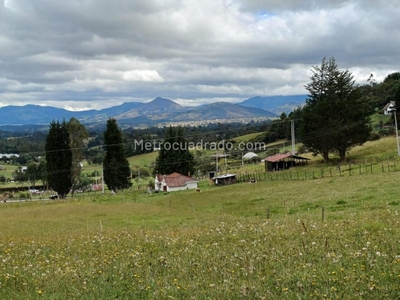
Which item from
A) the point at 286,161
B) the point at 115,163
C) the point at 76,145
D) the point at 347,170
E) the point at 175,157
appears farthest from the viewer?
the point at 175,157

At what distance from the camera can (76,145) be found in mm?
73125

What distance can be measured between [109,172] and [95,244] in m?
→ 62.5

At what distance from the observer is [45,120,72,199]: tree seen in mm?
68188

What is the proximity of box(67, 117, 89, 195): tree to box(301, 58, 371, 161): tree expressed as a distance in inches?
1524

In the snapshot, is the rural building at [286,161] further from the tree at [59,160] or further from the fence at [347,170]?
the tree at [59,160]

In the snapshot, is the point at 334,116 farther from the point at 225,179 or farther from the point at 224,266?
the point at 224,266

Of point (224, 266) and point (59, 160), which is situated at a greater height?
point (59, 160)

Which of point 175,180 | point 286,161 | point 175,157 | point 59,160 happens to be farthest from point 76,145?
point 286,161

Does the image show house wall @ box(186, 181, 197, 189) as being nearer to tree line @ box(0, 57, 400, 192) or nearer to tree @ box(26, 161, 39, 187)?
tree line @ box(0, 57, 400, 192)

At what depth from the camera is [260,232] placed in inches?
413

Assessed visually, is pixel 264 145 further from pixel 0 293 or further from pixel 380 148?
pixel 0 293

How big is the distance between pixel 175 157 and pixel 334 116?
34.9 m

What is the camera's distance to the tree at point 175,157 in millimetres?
81887

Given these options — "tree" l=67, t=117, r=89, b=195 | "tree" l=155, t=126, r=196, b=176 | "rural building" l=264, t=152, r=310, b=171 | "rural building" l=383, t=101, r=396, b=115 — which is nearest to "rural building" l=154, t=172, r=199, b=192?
"tree" l=155, t=126, r=196, b=176
